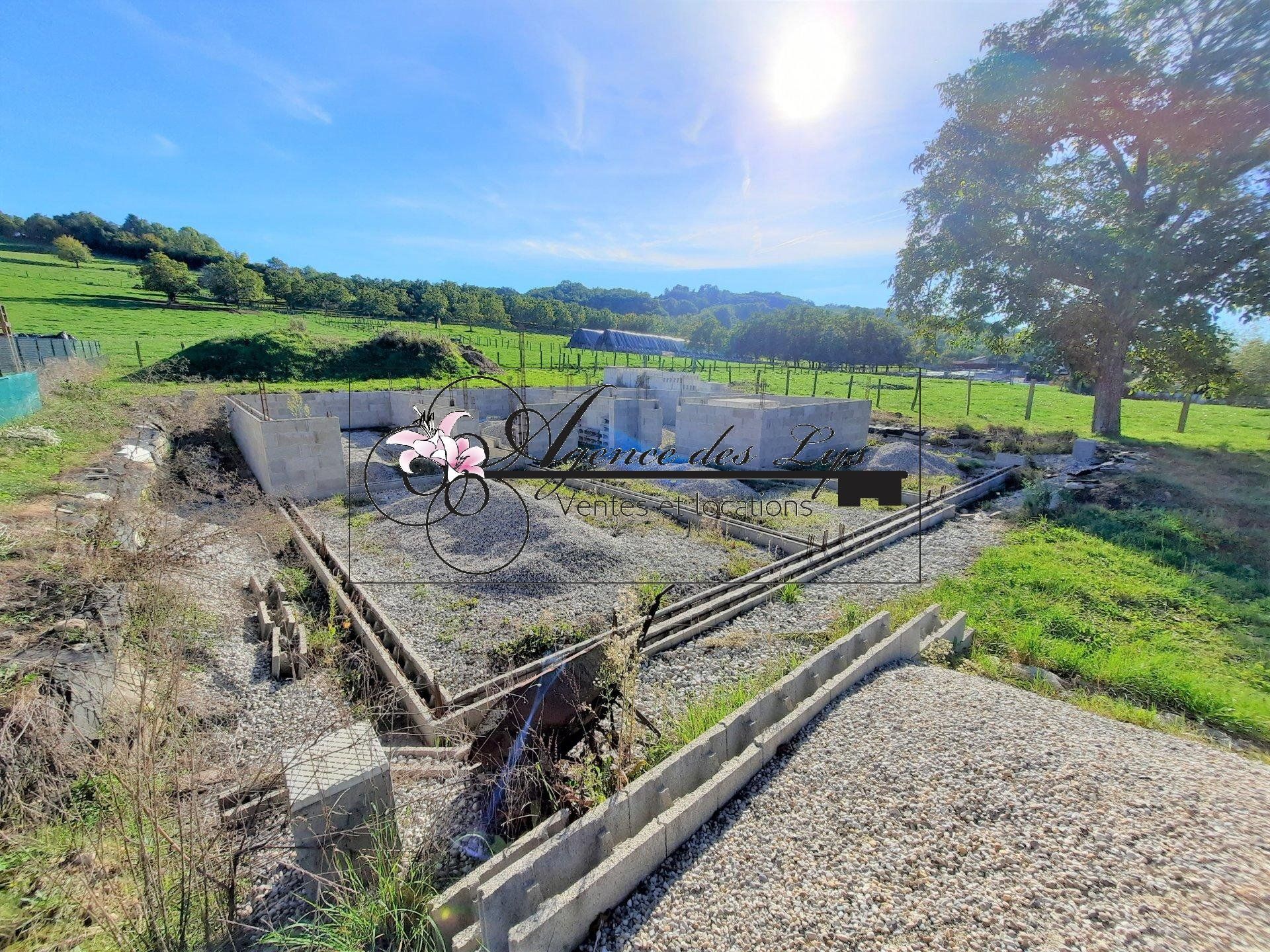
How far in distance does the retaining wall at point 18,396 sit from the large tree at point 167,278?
36.0m

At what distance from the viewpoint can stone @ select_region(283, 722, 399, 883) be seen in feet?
7.82

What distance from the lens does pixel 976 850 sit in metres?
2.44

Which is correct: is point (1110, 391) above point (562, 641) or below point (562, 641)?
above

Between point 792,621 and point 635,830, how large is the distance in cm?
333

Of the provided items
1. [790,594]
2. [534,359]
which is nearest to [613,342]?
[534,359]

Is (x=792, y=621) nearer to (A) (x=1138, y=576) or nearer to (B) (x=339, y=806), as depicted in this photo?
(B) (x=339, y=806)

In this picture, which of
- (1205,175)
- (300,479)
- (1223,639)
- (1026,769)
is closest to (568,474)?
(1026,769)

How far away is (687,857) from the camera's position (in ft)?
8.44

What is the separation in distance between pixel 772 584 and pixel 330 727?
4941 mm

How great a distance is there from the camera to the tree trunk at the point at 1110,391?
15945 mm

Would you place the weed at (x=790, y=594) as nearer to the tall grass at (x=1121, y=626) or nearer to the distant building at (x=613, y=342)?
the tall grass at (x=1121, y=626)

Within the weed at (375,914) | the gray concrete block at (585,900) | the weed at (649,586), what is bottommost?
the weed at (649,586)

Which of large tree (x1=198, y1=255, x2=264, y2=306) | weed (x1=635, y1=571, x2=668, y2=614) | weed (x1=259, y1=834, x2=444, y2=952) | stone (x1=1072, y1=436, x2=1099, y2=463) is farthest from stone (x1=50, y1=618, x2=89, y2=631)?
large tree (x1=198, y1=255, x2=264, y2=306)

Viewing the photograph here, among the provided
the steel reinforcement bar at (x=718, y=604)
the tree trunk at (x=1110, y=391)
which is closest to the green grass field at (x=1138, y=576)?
the tree trunk at (x=1110, y=391)
